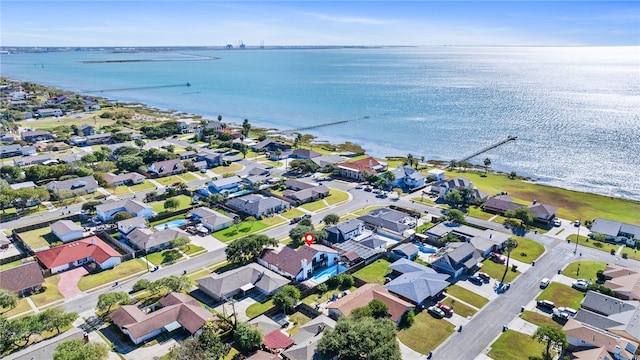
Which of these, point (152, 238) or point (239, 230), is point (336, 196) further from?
point (152, 238)

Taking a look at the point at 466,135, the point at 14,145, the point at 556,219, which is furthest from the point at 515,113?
the point at 14,145

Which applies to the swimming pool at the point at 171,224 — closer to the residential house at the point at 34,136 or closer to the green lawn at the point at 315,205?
the green lawn at the point at 315,205

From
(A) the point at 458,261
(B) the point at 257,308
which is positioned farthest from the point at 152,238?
(A) the point at 458,261

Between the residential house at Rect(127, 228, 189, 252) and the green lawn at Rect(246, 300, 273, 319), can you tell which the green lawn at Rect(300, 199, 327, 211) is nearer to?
the residential house at Rect(127, 228, 189, 252)

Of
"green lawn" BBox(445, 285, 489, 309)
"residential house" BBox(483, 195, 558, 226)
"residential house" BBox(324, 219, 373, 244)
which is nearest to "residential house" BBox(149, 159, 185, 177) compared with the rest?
"residential house" BBox(324, 219, 373, 244)

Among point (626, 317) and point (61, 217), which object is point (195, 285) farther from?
point (626, 317)
